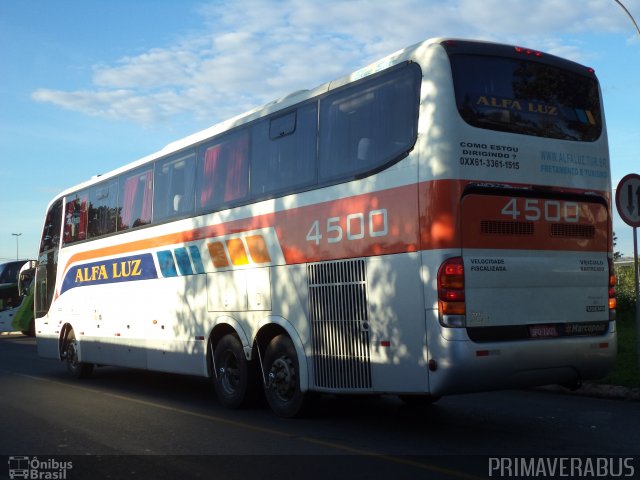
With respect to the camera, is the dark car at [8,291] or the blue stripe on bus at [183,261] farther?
the dark car at [8,291]

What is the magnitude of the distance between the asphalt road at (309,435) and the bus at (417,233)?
0.60 metres

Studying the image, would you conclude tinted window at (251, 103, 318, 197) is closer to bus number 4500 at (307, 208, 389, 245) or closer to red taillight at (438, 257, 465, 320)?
bus number 4500 at (307, 208, 389, 245)

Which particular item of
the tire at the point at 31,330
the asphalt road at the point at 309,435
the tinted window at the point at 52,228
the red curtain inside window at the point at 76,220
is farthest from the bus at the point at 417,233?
the tire at the point at 31,330

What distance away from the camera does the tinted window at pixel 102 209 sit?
14875 millimetres

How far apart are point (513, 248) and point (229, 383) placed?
4.89m

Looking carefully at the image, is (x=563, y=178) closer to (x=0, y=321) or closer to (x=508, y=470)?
(x=508, y=470)

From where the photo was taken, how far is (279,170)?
33.9ft

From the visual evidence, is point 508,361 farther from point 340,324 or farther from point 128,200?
point 128,200

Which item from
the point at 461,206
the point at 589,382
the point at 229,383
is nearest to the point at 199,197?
the point at 229,383

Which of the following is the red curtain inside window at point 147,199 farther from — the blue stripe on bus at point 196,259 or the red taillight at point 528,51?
the red taillight at point 528,51

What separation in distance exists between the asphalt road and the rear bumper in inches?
24.5

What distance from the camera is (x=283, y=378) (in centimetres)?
1005

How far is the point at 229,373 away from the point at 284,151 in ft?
10.8

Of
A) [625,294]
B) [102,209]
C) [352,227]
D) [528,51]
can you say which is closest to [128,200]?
[102,209]
